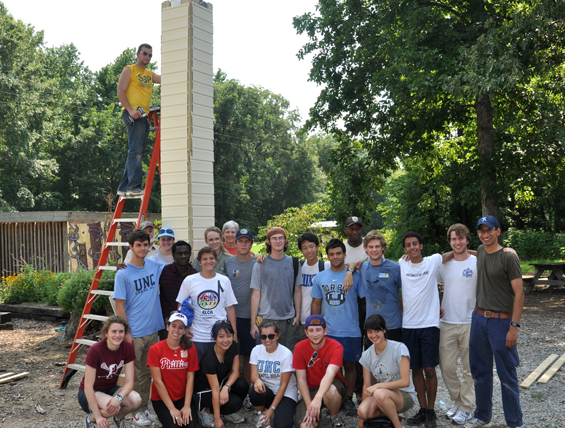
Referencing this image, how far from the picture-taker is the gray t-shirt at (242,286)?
5344mm

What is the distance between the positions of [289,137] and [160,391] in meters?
42.7

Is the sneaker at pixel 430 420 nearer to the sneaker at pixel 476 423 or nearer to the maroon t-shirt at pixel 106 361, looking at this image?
the sneaker at pixel 476 423

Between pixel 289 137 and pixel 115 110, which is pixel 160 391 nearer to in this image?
pixel 115 110

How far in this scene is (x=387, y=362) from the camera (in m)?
4.50

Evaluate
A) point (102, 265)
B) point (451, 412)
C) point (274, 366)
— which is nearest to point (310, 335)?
point (274, 366)

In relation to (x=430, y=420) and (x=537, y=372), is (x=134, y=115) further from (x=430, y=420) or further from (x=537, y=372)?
(x=537, y=372)

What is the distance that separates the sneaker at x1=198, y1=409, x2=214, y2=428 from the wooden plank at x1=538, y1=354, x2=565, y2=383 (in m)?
4.27

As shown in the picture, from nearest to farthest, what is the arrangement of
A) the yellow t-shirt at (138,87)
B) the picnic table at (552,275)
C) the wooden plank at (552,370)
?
the yellow t-shirt at (138,87), the wooden plank at (552,370), the picnic table at (552,275)

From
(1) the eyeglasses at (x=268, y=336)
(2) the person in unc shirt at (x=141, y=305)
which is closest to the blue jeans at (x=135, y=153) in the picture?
(2) the person in unc shirt at (x=141, y=305)

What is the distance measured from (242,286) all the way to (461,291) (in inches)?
89.0

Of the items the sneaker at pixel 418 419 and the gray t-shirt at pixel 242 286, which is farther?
the gray t-shirt at pixel 242 286

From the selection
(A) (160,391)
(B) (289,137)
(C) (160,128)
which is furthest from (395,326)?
(B) (289,137)

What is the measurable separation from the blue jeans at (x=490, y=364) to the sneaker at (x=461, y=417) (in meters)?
0.11

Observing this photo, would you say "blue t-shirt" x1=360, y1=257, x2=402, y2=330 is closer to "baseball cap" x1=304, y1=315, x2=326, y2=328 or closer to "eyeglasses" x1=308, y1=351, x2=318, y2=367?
"baseball cap" x1=304, y1=315, x2=326, y2=328
